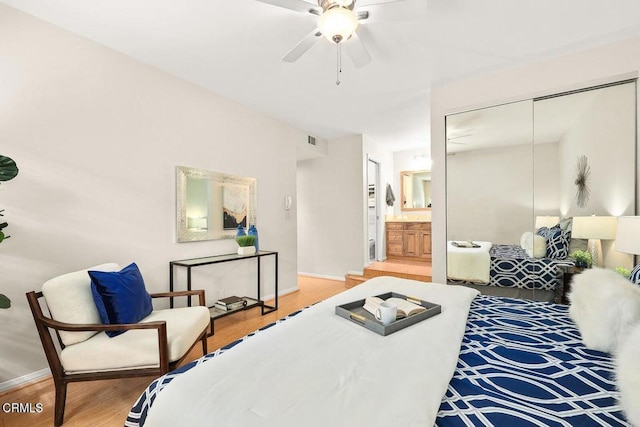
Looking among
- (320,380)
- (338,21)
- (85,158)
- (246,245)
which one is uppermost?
(338,21)

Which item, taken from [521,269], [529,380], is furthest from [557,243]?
[529,380]

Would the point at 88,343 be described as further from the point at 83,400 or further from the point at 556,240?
the point at 556,240

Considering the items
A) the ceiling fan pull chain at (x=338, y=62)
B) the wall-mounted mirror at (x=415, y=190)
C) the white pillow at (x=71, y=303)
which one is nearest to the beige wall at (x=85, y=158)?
the white pillow at (x=71, y=303)

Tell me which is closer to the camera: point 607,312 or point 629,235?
point 607,312

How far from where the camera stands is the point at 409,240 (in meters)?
5.75

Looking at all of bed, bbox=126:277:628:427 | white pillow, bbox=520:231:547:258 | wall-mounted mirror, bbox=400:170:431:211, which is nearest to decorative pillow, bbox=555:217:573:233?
white pillow, bbox=520:231:547:258

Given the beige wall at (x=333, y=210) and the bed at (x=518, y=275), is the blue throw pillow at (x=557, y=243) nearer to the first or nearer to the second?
the bed at (x=518, y=275)

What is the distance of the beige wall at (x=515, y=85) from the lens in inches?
99.7

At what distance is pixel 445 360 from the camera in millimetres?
1117

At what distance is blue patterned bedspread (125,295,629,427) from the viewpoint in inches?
33.9

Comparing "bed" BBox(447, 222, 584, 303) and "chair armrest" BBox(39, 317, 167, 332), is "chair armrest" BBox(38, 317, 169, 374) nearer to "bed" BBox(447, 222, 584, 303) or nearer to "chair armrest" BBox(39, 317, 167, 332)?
"chair armrest" BBox(39, 317, 167, 332)

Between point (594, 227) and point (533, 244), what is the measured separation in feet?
1.64

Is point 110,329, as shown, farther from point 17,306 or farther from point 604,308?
point 604,308

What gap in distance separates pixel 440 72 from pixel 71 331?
3.80 meters
